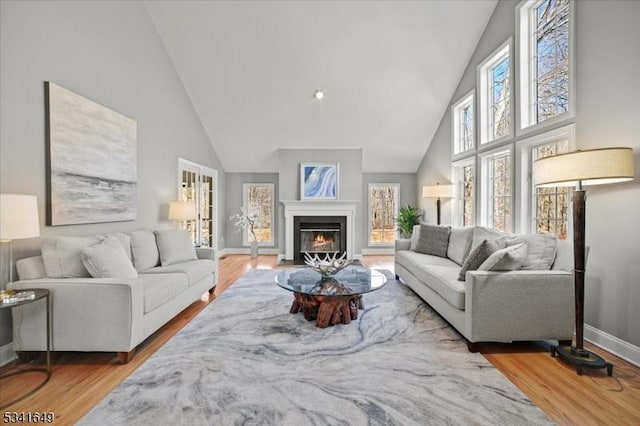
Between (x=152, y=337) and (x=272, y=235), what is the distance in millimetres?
4939

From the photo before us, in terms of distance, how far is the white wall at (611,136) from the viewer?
2.45 meters

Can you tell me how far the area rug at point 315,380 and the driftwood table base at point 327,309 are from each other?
76 millimetres

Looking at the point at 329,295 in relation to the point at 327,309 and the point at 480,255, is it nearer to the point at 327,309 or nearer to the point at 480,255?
the point at 327,309

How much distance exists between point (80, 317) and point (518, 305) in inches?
134

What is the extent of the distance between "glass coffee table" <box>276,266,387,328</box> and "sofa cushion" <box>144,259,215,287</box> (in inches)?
38.0

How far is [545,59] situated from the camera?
3.54 m

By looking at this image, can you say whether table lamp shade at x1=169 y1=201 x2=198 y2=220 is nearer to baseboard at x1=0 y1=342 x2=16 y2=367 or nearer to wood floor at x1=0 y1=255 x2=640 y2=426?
wood floor at x1=0 y1=255 x2=640 y2=426

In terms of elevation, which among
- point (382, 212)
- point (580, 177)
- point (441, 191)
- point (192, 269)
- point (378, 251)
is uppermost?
point (441, 191)

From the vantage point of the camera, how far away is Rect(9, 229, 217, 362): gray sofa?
2.40 meters

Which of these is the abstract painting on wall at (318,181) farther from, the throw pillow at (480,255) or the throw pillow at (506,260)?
the throw pillow at (506,260)

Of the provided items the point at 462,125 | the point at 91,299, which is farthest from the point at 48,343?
the point at 462,125

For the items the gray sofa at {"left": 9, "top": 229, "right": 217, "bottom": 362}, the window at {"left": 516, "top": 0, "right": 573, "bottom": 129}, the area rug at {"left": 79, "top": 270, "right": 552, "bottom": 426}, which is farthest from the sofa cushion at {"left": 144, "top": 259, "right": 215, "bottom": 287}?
the window at {"left": 516, "top": 0, "right": 573, "bottom": 129}

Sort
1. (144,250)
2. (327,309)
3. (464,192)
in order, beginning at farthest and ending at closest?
(464,192) → (144,250) → (327,309)

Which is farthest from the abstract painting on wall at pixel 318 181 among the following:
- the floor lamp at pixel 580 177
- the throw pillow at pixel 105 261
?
the floor lamp at pixel 580 177
